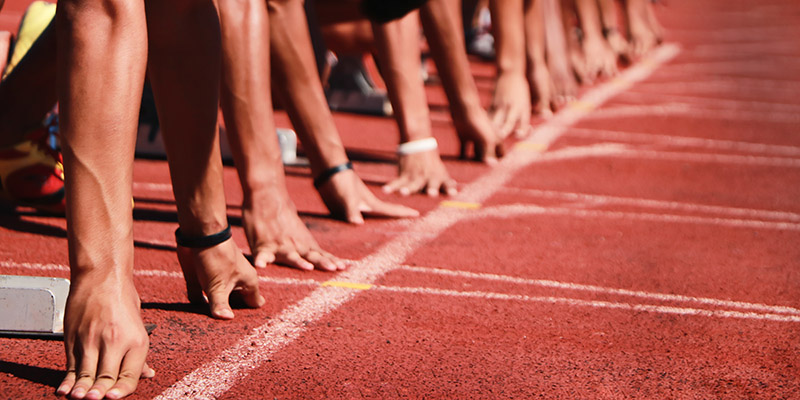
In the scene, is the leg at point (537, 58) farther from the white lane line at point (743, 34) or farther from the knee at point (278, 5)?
the white lane line at point (743, 34)

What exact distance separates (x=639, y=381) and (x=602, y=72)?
775cm

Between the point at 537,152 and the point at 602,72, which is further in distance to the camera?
the point at 602,72

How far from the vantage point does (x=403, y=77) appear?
4.61 meters

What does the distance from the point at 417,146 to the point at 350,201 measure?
72 cm

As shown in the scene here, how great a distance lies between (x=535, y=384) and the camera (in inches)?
95.2

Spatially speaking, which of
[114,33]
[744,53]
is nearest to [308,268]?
[114,33]

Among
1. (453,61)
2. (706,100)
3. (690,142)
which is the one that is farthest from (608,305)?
(706,100)

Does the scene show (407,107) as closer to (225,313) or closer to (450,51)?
(450,51)

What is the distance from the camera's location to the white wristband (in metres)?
4.56

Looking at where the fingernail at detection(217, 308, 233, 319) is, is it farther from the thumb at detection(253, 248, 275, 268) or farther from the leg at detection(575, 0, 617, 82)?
the leg at detection(575, 0, 617, 82)

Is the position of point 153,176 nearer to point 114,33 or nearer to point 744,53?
point 114,33

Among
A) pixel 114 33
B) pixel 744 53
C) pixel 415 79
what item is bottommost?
pixel 744 53

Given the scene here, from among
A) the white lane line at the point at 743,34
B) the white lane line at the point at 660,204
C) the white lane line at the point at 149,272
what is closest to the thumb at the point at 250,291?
the white lane line at the point at 149,272

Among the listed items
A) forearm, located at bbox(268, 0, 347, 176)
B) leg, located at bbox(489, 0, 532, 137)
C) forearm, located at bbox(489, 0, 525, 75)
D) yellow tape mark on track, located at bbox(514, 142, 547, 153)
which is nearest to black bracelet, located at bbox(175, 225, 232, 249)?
forearm, located at bbox(268, 0, 347, 176)
